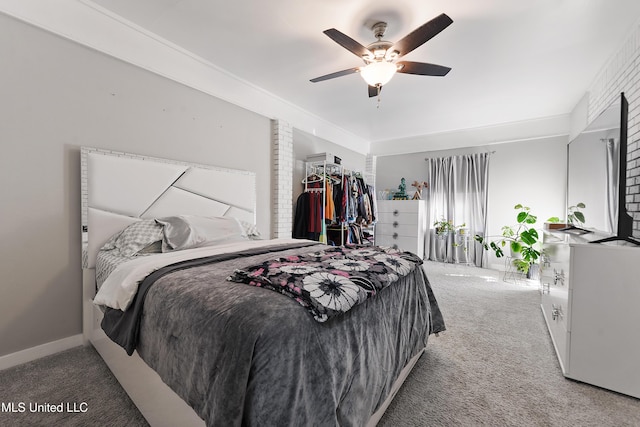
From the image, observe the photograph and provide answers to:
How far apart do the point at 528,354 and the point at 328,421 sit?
1.89 metres

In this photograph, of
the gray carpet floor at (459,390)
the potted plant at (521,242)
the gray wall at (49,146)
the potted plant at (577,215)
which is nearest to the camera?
the gray carpet floor at (459,390)

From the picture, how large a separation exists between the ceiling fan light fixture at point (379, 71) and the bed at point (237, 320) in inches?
53.8

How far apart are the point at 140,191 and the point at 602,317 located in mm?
3298

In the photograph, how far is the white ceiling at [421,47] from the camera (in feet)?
6.52

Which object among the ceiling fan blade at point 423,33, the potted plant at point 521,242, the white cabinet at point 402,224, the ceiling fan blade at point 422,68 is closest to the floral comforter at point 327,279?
the ceiling fan blade at point 423,33

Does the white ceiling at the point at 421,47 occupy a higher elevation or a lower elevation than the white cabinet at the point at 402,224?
higher

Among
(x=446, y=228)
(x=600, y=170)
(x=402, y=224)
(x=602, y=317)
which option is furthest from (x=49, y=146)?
(x=446, y=228)

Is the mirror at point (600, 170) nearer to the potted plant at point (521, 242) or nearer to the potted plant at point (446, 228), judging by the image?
the potted plant at point (521, 242)

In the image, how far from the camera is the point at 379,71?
2150 millimetres

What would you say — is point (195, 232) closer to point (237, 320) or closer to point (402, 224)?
point (237, 320)

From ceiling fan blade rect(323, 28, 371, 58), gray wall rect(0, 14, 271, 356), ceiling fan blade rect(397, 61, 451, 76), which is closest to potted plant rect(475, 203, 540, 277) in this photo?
ceiling fan blade rect(397, 61, 451, 76)

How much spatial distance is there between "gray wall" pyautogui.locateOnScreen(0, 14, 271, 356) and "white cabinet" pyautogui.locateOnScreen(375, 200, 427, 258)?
415cm

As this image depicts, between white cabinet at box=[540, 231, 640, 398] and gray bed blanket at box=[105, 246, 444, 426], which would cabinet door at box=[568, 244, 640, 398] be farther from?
gray bed blanket at box=[105, 246, 444, 426]

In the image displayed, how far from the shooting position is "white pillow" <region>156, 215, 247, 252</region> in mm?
2064
